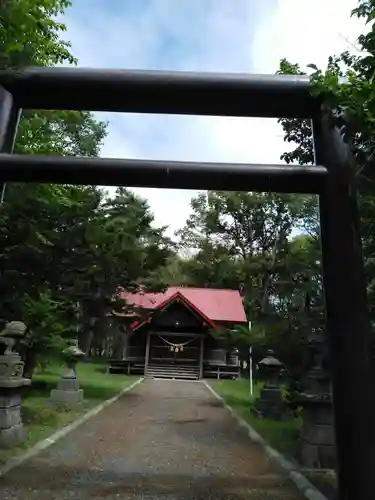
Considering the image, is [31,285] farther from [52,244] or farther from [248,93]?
[248,93]

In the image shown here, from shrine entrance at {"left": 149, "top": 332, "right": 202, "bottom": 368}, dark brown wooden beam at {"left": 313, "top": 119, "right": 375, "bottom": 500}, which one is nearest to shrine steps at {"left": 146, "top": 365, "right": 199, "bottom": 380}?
shrine entrance at {"left": 149, "top": 332, "right": 202, "bottom": 368}

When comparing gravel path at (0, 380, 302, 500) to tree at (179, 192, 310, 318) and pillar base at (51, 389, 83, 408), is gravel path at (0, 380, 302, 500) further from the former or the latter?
tree at (179, 192, 310, 318)

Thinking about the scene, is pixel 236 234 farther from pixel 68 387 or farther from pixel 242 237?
pixel 68 387

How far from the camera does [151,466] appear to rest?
640cm

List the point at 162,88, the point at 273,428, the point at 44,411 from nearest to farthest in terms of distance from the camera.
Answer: the point at 162,88
the point at 273,428
the point at 44,411

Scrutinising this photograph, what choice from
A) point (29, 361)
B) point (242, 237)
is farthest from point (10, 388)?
point (242, 237)

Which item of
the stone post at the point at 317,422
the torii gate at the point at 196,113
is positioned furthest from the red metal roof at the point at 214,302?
the torii gate at the point at 196,113

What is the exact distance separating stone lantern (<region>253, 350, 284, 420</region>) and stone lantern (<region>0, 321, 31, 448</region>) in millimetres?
5630

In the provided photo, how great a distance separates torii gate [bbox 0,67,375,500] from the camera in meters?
3.61

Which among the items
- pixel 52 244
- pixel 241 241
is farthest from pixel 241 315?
pixel 52 244

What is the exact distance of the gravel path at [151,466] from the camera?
5.00 m

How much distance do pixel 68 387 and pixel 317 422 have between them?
728 centimetres

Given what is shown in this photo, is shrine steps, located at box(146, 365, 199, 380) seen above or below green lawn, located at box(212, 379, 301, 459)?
above

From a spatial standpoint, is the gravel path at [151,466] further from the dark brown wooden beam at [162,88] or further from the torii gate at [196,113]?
the dark brown wooden beam at [162,88]
